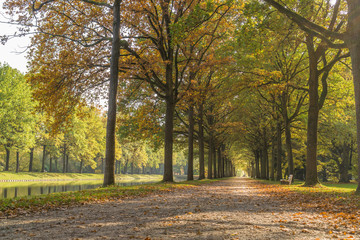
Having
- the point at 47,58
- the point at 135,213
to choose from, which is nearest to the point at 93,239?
the point at 135,213

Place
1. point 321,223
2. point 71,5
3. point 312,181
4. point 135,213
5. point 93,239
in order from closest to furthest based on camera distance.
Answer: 1. point 93,239
2. point 321,223
3. point 135,213
4. point 71,5
5. point 312,181

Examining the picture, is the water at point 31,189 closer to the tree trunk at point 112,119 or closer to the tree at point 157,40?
the tree trunk at point 112,119

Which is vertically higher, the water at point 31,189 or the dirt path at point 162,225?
the dirt path at point 162,225

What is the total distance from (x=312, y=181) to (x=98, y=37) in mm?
15112

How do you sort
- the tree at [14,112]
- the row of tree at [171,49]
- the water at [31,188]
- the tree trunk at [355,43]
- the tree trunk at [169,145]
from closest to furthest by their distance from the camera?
the tree trunk at [355,43]
the row of tree at [171,49]
the tree trunk at [169,145]
the water at [31,188]
the tree at [14,112]

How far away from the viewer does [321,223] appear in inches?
225

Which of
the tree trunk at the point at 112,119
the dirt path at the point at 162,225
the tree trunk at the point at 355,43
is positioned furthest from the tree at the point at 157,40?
the dirt path at the point at 162,225

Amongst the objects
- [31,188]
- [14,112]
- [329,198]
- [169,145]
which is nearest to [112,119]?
[169,145]

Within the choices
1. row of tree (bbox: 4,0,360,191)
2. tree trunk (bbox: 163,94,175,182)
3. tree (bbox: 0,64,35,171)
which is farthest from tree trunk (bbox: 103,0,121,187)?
tree (bbox: 0,64,35,171)

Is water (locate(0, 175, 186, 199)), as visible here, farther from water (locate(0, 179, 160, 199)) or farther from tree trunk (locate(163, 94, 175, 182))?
tree trunk (locate(163, 94, 175, 182))

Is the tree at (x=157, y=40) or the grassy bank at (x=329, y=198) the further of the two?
the tree at (x=157, y=40)

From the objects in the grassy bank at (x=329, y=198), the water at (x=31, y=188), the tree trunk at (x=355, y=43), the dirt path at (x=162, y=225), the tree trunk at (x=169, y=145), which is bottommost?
the water at (x=31, y=188)

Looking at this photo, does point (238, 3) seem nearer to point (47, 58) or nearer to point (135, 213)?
point (47, 58)

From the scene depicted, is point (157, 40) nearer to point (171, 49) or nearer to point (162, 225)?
point (171, 49)
